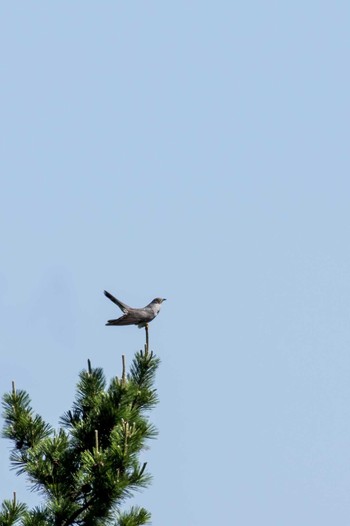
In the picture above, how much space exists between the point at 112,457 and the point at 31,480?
1.00 m

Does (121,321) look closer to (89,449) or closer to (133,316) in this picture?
(133,316)

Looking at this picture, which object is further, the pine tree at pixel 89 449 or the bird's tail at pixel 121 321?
the bird's tail at pixel 121 321

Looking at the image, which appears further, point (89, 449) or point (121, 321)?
point (121, 321)

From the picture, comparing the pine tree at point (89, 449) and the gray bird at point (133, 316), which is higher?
the gray bird at point (133, 316)

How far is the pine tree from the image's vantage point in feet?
48.5

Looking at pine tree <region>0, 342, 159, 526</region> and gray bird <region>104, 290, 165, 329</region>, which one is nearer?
pine tree <region>0, 342, 159, 526</region>

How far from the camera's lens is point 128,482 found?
14844 mm

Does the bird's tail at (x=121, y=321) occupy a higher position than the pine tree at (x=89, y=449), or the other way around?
the bird's tail at (x=121, y=321)

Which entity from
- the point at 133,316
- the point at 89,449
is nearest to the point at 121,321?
the point at 133,316

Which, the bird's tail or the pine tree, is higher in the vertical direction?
the bird's tail

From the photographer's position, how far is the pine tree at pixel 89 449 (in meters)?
14.8

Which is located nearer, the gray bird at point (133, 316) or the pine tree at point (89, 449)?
the pine tree at point (89, 449)

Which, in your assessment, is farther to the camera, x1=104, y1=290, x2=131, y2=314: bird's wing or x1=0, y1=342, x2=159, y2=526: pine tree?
x1=104, y1=290, x2=131, y2=314: bird's wing

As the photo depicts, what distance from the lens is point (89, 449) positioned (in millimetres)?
15281
